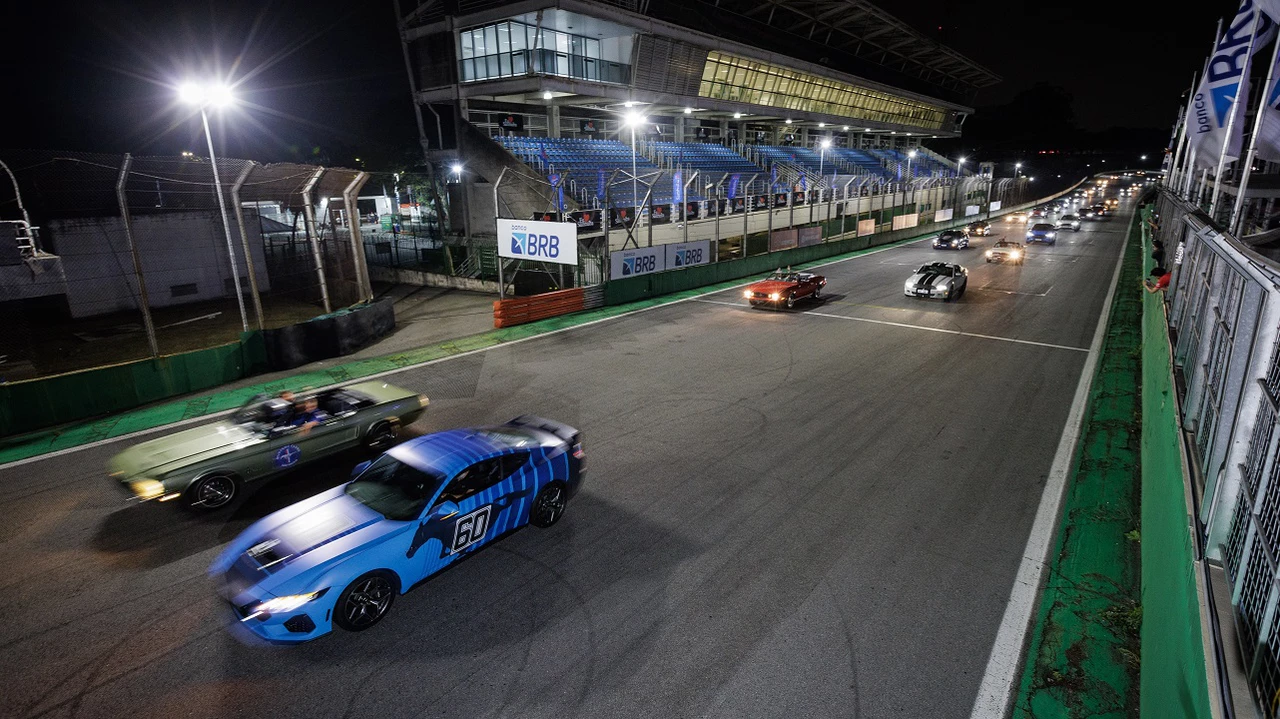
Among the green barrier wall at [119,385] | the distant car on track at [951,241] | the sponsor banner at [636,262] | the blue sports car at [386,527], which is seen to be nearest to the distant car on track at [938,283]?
the sponsor banner at [636,262]

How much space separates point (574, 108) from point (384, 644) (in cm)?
4093

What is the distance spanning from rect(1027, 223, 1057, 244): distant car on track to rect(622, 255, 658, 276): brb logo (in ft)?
92.0

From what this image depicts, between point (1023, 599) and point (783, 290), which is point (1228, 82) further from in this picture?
point (1023, 599)

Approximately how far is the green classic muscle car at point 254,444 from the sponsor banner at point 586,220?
1248cm

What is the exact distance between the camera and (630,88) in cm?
3722

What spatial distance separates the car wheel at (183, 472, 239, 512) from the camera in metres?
8.16

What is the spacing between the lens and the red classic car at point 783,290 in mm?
20828

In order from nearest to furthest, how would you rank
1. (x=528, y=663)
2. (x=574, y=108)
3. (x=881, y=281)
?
(x=528, y=663) < (x=881, y=281) < (x=574, y=108)

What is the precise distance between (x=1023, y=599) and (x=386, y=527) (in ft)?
21.8

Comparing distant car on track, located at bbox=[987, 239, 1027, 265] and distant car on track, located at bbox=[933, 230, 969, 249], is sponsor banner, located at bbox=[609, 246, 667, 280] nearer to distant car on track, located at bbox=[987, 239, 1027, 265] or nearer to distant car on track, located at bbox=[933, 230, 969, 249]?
distant car on track, located at bbox=[987, 239, 1027, 265]

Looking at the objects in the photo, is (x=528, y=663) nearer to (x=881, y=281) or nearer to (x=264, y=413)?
(x=264, y=413)

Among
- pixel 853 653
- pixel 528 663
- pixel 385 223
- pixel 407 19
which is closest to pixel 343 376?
pixel 528 663

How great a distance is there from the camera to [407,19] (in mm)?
36406

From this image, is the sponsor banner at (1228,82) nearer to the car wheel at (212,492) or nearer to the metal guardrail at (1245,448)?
the metal guardrail at (1245,448)
